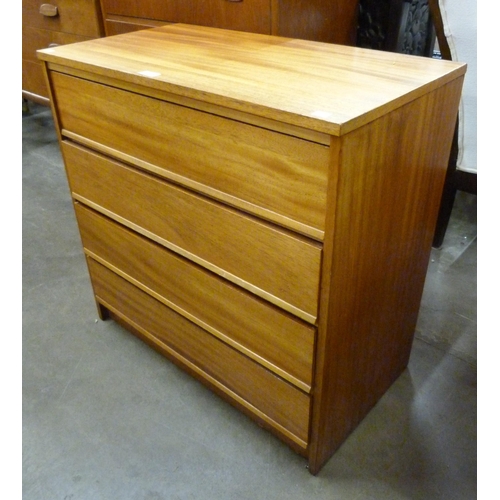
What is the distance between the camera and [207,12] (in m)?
1.31

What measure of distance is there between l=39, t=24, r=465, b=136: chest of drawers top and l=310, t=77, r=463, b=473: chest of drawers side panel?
0.10 ft

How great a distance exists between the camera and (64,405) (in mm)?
1266

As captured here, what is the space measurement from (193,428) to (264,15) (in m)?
0.97

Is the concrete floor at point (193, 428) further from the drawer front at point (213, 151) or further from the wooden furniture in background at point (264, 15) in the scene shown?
the wooden furniture in background at point (264, 15)

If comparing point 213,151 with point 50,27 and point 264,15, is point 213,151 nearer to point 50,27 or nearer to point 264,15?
point 264,15

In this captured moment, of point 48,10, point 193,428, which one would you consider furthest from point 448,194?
point 48,10

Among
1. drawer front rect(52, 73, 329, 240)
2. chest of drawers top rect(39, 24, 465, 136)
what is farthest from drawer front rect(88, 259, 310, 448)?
chest of drawers top rect(39, 24, 465, 136)

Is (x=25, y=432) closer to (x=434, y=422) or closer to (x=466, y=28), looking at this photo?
(x=434, y=422)

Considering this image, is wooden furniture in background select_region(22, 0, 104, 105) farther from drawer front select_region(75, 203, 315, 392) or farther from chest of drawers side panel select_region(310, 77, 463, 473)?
chest of drawers side panel select_region(310, 77, 463, 473)

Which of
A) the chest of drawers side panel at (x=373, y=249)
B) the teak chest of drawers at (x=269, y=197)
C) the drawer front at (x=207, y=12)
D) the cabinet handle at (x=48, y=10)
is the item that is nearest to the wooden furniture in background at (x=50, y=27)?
the cabinet handle at (x=48, y=10)

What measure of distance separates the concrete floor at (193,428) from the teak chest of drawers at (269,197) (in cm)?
7

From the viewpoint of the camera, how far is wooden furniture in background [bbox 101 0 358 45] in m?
1.17
